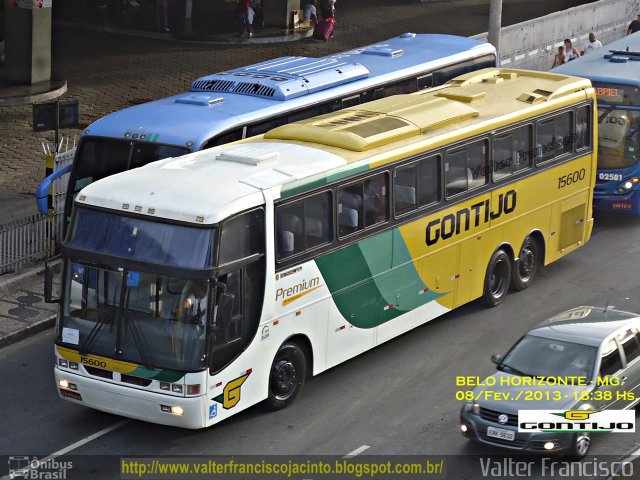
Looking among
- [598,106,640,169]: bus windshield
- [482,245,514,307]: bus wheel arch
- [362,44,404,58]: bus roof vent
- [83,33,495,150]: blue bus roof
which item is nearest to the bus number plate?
[598,106,640,169]: bus windshield

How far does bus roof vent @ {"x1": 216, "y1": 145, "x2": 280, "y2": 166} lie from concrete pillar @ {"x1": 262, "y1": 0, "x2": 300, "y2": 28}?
24818 millimetres

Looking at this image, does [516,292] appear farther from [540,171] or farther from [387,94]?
[387,94]

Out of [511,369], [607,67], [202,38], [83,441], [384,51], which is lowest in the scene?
[83,441]

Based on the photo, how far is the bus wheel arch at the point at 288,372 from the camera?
1516cm

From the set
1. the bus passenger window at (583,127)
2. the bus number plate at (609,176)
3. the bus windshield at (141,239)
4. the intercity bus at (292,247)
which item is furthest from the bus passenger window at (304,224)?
the bus number plate at (609,176)

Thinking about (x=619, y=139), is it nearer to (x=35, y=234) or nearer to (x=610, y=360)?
(x=610, y=360)

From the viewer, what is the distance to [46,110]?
2025 cm

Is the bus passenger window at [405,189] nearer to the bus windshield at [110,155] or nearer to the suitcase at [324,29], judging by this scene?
the bus windshield at [110,155]

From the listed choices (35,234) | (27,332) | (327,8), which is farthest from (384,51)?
(327,8)

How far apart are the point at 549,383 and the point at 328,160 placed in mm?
4098

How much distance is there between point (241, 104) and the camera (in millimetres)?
19078

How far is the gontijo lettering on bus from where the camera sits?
696 inches

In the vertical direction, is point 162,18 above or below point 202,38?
above

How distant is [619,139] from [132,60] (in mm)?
17517
